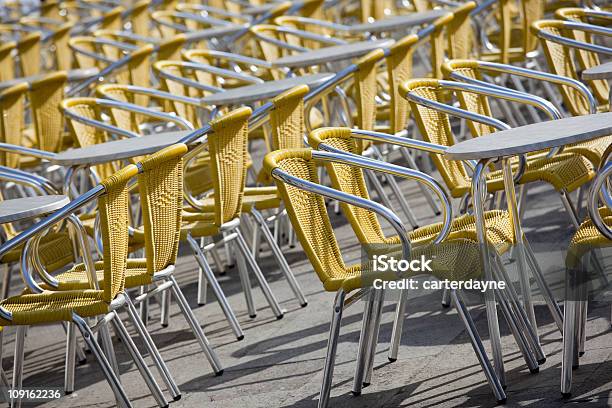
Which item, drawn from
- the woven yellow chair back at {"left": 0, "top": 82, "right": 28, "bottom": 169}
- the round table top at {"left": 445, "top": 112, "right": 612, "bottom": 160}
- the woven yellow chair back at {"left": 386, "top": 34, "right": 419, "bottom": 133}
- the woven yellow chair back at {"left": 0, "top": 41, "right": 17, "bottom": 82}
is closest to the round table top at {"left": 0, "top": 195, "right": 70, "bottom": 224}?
the round table top at {"left": 445, "top": 112, "right": 612, "bottom": 160}

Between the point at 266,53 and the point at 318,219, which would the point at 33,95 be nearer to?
the point at 266,53

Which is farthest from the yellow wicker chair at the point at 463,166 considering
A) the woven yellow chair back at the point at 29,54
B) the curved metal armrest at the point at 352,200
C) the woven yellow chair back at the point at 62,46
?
the woven yellow chair back at the point at 62,46

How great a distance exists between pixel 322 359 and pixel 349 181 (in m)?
0.78

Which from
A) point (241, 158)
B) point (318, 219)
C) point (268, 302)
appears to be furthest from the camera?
point (268, 302)

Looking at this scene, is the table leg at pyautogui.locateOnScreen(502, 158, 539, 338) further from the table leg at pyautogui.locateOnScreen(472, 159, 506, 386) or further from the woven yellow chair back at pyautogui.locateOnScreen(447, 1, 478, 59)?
the woven yellow chair back at pyautogui.locateOnScreen(447, 1, 478, 59)

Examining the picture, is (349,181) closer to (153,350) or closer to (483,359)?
(483,359)

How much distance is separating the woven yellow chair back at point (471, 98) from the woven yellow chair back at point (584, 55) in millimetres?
884

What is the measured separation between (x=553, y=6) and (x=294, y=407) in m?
5.82

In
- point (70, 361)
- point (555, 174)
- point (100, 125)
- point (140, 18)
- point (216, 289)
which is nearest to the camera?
point (555, 174)

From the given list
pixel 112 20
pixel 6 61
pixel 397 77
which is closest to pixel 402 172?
pixel 397 77

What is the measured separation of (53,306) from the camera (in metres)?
4.02

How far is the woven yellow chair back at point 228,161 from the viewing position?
15.3ft

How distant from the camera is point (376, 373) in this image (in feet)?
13.6

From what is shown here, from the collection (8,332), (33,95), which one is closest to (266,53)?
(33,95)
